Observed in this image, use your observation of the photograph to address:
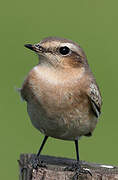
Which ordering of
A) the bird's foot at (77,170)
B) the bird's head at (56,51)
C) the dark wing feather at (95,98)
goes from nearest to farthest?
1. the bird's foot at (77,170)
2. the bird's head at (56,51)
3. the dark wing feather at (95,98)

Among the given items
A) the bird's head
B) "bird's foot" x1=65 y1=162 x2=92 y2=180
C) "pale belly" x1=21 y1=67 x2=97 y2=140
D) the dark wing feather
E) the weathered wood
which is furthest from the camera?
the dark wing feather

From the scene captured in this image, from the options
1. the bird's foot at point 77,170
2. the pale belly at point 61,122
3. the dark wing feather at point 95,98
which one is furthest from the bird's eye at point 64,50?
the bird's foot at point 77,170

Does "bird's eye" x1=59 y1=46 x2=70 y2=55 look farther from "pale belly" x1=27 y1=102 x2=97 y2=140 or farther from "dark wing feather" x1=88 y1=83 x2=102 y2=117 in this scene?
"pale belly" x1=27 y1=102 x2=97 y2=140

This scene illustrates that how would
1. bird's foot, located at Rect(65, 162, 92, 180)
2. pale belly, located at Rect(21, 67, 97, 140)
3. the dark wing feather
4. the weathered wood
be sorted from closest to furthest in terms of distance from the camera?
1. the weathered wood
2. bird's foot, located at Rect(65, 162, 92, 180)
3. pale belly, located at Rect(21, 67, 97, 140)
4. the dark wing feather

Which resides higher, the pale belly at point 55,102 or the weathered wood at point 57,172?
the pale belly at point 55,102

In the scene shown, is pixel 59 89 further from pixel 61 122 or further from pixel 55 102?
pixel 61 122

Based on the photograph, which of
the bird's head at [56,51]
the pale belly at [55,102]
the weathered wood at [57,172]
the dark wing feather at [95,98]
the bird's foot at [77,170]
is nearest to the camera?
the weathered wood at [57,172]

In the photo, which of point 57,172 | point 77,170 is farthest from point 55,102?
point 57,172

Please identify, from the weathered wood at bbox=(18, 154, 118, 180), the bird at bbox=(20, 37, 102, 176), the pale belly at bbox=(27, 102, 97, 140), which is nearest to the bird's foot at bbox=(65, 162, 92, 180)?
the weathered wood at bbox=(18, 154, 118, 180)

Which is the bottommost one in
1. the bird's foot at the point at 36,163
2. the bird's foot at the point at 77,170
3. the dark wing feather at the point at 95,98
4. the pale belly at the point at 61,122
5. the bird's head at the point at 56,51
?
the bird's foot at the point at 77,170

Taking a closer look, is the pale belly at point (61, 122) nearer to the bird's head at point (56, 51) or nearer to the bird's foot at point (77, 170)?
the bird's head at point (56, 51)
